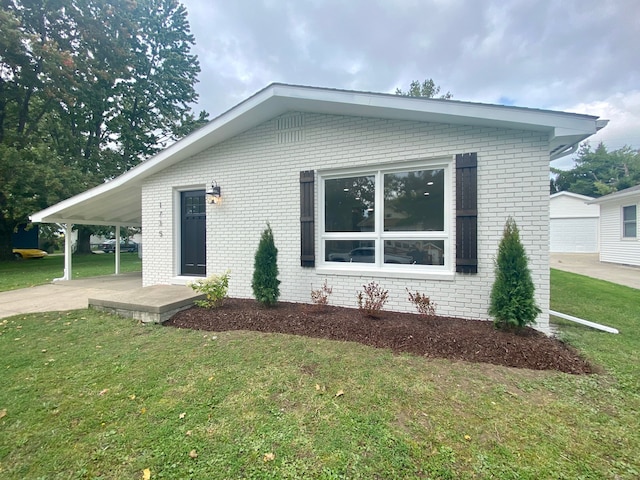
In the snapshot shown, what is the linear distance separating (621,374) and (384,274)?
3056 mm

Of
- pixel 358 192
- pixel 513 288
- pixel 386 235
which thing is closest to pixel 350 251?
pixel 386 235

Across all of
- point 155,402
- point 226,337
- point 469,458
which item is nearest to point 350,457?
point 469,458

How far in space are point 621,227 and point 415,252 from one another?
1412 centimetres

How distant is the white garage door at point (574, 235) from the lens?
20.4 meters

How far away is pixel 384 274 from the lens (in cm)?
520

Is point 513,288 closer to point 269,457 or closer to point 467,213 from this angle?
point 467,213

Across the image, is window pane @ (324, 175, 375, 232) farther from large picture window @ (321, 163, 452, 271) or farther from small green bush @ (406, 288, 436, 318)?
small green bush @ (406, 288, 436, 318)

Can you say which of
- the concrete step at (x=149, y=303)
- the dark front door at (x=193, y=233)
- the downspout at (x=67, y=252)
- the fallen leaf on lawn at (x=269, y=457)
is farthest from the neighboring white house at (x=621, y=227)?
the downspout at (x=67, y=252)

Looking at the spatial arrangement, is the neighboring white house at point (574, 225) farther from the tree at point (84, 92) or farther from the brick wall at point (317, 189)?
the tree at point (84, 92)

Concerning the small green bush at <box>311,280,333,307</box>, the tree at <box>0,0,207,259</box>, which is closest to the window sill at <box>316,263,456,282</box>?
the small green bush at <box>311,280,333,307</box>

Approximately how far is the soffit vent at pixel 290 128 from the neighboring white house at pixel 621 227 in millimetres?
14068

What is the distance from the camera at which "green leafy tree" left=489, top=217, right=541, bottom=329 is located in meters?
3.88

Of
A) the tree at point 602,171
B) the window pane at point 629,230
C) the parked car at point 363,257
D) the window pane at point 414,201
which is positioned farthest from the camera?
the tree at point 602,171

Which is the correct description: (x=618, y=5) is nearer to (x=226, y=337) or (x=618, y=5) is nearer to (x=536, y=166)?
(x=536, y=166)
